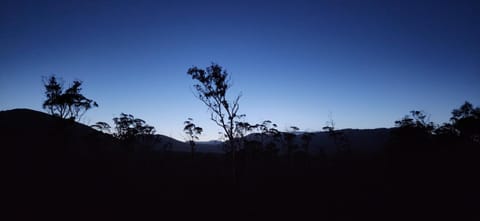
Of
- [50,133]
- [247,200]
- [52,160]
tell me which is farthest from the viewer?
[50,133]

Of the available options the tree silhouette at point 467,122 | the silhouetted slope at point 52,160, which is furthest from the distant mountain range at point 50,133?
the tree silhouette at point 467,122

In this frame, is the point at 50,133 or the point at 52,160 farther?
the point at 50,133

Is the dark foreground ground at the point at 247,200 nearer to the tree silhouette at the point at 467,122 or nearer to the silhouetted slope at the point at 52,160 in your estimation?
the silhouetted slope at the point at 52,160

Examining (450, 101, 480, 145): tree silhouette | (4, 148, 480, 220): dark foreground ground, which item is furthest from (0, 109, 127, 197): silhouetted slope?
(450, 101, 480, 145): tree silhouette

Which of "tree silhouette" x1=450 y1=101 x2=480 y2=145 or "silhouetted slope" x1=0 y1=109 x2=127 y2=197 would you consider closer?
"silhouetted slope" x1=0 y1=109 x2=127 y2=197

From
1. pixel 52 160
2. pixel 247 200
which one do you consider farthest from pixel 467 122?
pixel 52 160

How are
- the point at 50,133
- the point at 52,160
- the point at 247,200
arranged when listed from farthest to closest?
1. the point at 50,133
2. the point at 52,160
3. the point at 247,200

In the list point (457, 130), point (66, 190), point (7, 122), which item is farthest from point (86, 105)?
point (457, 130)

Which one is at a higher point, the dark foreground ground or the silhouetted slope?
the silhouetted slope

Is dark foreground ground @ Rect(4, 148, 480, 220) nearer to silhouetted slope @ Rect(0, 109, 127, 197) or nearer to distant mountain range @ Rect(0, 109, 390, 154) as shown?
silhouetted slope @ Rect(0, 109, 127, 197)

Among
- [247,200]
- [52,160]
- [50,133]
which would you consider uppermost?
[50,133]

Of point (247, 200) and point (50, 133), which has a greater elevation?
point (50, 133)

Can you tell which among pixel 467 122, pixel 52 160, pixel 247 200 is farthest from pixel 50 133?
pixel 467 122

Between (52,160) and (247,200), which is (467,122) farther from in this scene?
(52,160)
